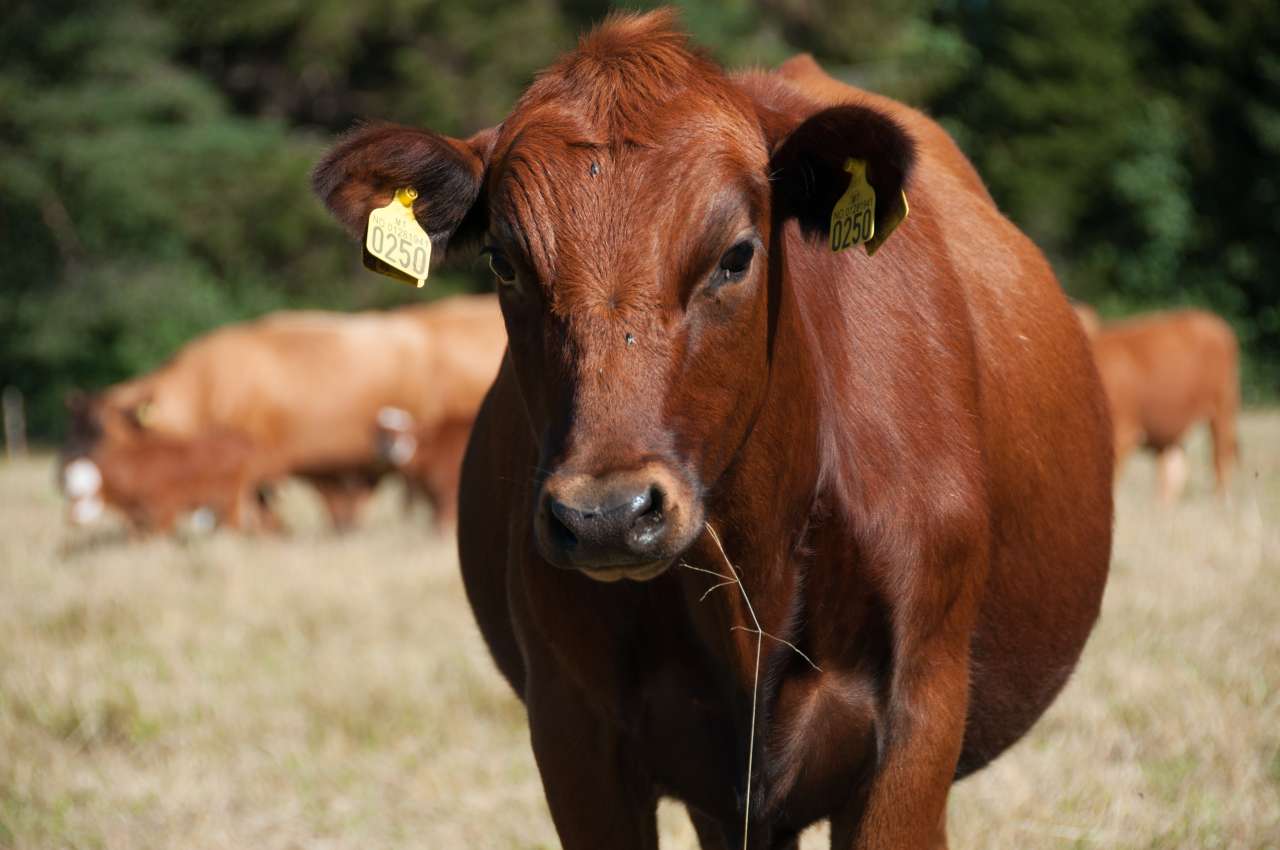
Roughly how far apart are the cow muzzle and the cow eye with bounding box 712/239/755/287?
1.41ft

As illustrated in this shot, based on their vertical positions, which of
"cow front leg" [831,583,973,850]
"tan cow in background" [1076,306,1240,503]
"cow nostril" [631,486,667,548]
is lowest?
"tan cow in background" [1076,306,1240,503]

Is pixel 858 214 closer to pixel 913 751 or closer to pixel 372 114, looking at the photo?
pixel 913 751

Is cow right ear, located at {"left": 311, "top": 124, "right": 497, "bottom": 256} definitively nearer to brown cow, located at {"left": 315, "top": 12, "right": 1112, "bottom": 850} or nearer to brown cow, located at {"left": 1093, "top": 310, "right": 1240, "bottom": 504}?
brown cow, located at {"left": 315, "top": 12, "right": 1112, "bottom": 850}

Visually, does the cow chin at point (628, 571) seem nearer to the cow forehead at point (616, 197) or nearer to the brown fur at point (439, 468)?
the cow forehead at point (616, 197)

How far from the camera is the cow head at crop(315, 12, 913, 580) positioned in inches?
90.9

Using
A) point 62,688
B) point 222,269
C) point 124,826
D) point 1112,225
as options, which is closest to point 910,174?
point 124,826

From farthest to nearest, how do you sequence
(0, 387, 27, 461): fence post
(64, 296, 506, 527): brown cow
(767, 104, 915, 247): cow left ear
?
(0, 387, 27, 461): fence post → (64, 296, 506, 527): brown cow → (767, 104, 915, 247): cow left ear

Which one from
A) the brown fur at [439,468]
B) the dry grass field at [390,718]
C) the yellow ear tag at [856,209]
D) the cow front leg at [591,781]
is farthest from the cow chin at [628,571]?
the brown fur at [439,468]

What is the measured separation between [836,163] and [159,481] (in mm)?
11507

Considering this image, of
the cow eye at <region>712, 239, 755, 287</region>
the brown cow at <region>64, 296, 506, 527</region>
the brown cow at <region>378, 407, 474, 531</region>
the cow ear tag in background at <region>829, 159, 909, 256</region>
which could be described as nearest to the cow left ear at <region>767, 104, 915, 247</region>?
the cow ear tag in background at <region>829, 159, 909, 256</region>

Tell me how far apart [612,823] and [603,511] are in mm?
880

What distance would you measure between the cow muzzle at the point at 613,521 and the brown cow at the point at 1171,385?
Answer: 12821 mm

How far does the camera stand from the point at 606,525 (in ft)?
7.22

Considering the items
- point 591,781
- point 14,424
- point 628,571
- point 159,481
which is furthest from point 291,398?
point 14,424
